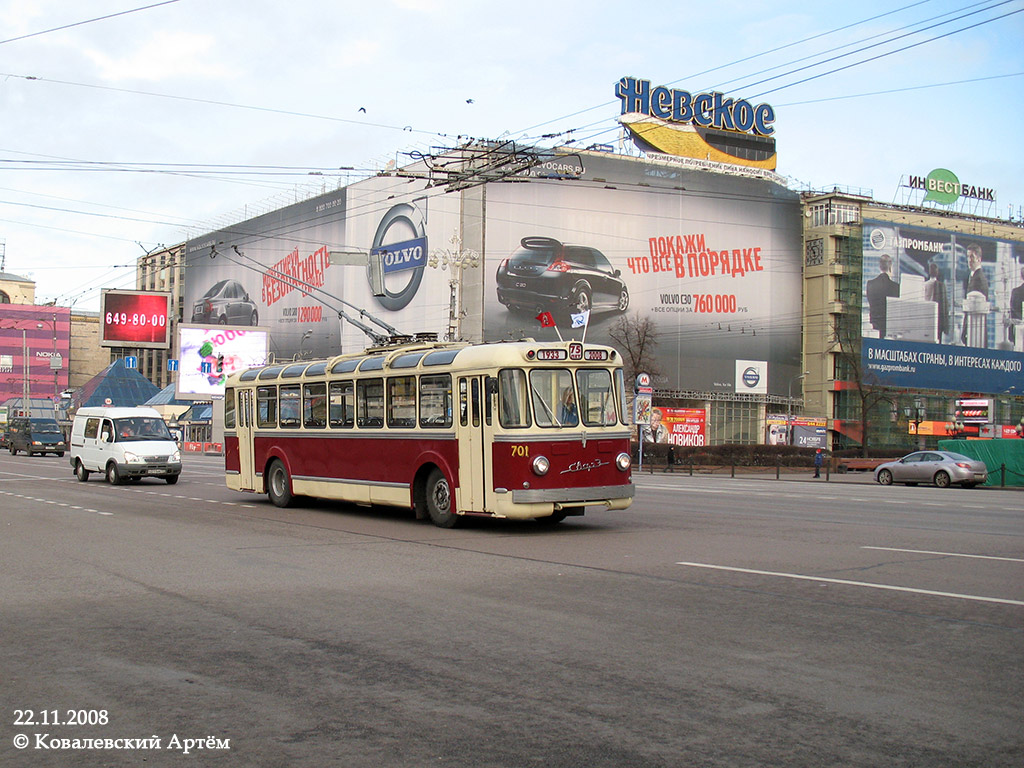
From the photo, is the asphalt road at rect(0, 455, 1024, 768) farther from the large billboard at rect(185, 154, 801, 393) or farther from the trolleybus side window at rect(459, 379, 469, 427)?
the large billboard at rect(185, 154, 801, 393)

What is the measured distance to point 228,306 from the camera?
111m

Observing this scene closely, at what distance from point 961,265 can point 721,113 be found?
25.8 meters

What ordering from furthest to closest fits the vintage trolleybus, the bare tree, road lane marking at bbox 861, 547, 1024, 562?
the bare tree → the vintage trolleybus → road lane marking at bbox 861, 547, 1024, 562

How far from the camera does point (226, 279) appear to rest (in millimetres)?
111375

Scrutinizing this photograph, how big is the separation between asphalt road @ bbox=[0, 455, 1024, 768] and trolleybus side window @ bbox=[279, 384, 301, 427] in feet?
19.9

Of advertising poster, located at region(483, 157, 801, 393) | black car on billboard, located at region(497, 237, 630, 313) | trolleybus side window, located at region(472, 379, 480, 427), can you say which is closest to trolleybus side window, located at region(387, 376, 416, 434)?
trolleybus side window, located at region(472, 379, 480, 427)

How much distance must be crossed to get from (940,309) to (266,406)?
266 ft

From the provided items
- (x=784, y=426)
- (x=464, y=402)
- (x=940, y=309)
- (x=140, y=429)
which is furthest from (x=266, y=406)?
(x=940, y=309)

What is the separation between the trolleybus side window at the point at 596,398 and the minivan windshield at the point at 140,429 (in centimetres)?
1808

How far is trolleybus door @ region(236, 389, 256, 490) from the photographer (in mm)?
22156

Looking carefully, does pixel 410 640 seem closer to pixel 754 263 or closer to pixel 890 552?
pixel 890 552

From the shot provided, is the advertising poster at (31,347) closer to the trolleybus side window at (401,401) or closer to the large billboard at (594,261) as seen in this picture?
the large billboard at (594,261)

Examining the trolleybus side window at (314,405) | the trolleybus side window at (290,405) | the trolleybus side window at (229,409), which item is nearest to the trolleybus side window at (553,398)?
the trolleybus side window at (314,405)

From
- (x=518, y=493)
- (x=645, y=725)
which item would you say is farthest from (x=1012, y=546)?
(x=645, y=725)
